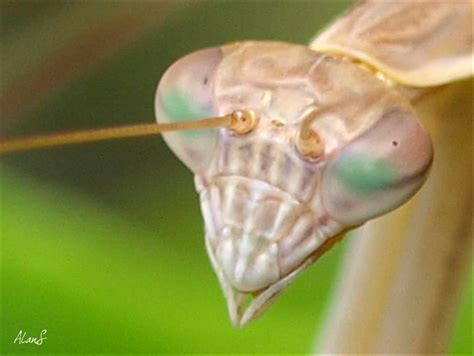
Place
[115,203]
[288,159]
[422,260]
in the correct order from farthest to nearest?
[115,203], [422,260], [288,159]

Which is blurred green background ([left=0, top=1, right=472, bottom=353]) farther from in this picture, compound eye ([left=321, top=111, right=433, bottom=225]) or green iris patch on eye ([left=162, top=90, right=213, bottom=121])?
compound eye ([left=321, top=111, right=433, bottom=225])

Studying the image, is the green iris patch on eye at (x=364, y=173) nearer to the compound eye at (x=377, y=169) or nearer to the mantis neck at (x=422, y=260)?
the compound eye at (x=377, y=169)

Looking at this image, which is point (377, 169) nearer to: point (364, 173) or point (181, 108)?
point (364, 173)

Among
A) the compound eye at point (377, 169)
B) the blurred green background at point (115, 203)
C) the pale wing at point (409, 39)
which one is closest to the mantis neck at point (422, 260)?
the pale wing at point (409, 39)

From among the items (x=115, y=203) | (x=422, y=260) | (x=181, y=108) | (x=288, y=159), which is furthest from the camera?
(x=115, y=203)

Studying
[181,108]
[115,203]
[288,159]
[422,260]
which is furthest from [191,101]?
[115,203]

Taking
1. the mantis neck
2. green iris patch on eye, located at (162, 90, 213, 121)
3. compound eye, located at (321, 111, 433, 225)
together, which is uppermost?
green iris patch on eye, located at (162, 90, 213, 121)

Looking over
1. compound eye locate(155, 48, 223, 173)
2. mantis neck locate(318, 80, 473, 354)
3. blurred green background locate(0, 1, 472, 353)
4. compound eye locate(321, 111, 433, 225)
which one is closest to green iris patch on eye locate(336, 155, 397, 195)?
compound eye locate(321, 111, 433, 225)
